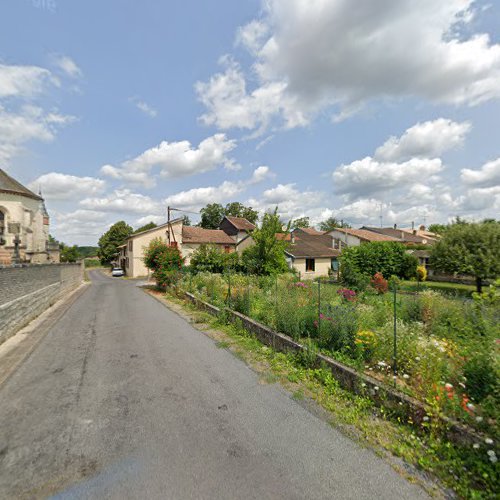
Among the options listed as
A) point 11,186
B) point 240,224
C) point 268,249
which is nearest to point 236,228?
point 240,224

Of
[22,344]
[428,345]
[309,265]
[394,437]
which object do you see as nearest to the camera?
[394,437]

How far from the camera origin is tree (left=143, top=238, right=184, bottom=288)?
62.6ft

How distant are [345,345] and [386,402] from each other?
1.58 meters

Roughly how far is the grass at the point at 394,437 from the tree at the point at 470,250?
17.7 meters

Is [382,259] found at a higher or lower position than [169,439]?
higher

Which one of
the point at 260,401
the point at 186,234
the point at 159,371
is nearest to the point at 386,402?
the point at 260,401

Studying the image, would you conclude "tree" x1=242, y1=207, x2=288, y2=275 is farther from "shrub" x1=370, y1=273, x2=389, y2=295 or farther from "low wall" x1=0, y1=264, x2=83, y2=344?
"low wall" x1=0, y1=264, x2=83, y2=344

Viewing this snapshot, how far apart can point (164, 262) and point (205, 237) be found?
62.0 feet

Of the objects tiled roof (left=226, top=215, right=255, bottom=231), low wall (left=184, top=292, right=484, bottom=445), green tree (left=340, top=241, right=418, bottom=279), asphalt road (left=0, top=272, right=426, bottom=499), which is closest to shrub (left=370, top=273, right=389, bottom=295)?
green tree (left=340, top=241, right=418, bottom=279)

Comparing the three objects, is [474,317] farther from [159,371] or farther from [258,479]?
[159,371]

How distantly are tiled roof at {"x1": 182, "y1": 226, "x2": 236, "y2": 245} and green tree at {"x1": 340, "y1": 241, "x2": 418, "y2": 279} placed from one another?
18.4 m

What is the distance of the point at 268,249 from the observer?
17.0 meters

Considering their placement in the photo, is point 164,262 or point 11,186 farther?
point 11,186

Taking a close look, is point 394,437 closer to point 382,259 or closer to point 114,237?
point 382,259
